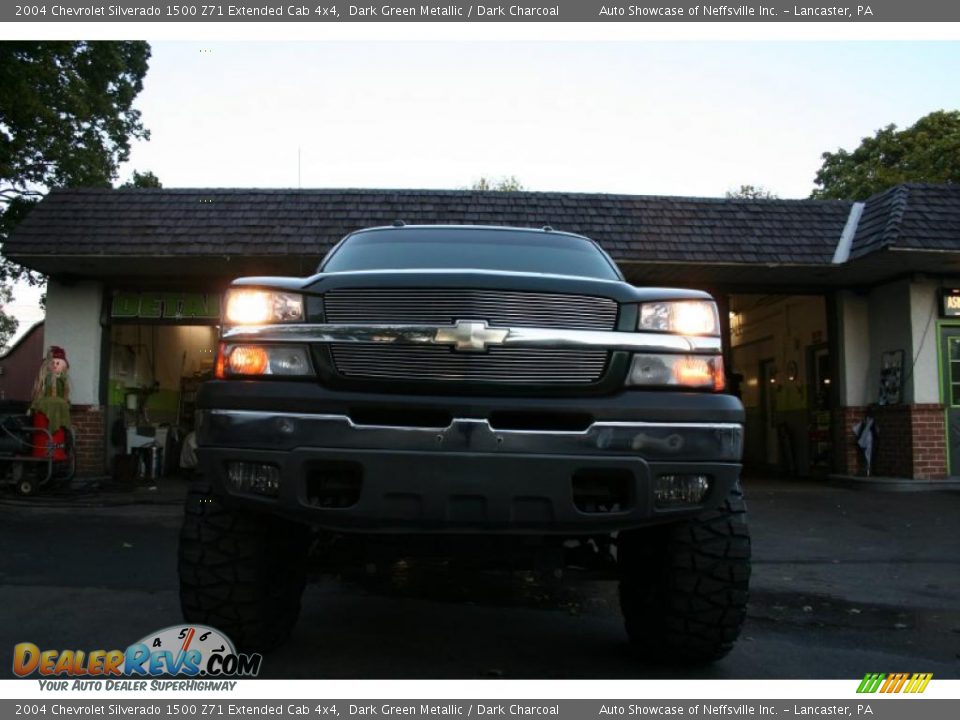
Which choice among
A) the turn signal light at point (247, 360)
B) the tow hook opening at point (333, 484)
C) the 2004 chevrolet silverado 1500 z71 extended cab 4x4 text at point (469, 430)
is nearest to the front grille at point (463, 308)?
the 2004 chevrolet silverado 1500 z71 extended cab 4x4 text at point (469, 430)

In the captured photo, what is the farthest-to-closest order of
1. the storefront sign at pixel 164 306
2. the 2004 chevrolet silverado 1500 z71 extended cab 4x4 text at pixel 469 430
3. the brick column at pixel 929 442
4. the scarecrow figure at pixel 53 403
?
the storefront sign at pixel 164 306, the brick column at pixel 929 442, the scarecrow figure at pixel 53 403, the 2004 chevrolet silverado 1500 z71 extended cab 4x4 text at pixel 469 430

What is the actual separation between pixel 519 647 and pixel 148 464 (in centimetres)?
985

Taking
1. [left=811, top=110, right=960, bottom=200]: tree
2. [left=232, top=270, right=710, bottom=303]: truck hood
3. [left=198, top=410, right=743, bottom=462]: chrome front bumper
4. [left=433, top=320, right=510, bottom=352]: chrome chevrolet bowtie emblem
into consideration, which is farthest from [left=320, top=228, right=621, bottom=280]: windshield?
[left=811, top=110, right=960, bottom=200]: tree

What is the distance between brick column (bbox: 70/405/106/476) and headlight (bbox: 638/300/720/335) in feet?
33.8

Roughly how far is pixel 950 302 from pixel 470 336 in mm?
10565

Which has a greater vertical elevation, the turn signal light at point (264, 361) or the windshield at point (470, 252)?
the windshield at point (470, 252)

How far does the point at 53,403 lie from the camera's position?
9836 millimetres

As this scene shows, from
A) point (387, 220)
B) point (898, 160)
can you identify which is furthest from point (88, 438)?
point (898, 160)

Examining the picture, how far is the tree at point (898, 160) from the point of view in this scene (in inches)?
969

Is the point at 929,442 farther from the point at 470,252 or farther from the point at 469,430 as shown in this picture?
the point at 469,430

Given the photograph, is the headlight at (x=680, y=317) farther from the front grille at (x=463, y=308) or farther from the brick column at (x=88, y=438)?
the brick column at (x=88, y=438)

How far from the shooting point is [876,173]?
26.6 metres

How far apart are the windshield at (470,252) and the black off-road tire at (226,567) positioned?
1458 millimetres

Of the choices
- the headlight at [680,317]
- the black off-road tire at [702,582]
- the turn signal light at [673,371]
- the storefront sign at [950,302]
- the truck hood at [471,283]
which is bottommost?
the black off-road tire at [702,582]
